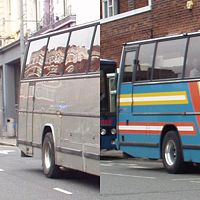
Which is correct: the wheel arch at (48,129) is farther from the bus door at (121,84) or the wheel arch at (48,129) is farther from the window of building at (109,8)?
the window of building at (109,8)

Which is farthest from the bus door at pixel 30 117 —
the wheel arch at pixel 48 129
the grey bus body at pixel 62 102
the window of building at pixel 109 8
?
the window of building at pixel 109 8

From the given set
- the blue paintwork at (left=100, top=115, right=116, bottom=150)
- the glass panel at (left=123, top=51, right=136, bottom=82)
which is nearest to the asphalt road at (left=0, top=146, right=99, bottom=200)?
the glass panel at (left=123, top=51, right=136, bottom=82)

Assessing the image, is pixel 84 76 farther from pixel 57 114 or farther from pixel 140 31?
pixel 57 114

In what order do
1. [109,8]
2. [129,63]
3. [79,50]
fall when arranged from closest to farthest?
[109,8]
[129,63]
[79,50]

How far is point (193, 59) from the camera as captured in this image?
6.21m

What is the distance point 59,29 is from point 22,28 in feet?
53.9

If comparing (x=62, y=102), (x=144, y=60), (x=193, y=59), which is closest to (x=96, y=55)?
(x=144, y=60)

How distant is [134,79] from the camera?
454 centimetres

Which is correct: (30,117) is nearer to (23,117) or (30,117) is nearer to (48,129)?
(23,117)

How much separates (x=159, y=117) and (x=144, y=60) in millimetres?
2238

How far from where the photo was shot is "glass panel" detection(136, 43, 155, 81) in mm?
3840

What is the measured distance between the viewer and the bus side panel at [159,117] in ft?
15.8

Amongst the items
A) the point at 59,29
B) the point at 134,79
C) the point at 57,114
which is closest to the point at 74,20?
the point at 59,29

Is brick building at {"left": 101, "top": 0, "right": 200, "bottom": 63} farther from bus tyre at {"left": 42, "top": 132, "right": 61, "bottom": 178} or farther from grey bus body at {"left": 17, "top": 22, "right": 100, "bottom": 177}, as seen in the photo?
bus tyre at {"left": 42, "top": 132, "right": 61, "bottom": 178}
